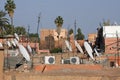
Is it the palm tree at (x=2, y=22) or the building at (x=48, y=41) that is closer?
the palm tree at (x=2, y=22)

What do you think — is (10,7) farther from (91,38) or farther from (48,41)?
(91,38)

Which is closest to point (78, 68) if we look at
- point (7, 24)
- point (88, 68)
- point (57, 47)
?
point (88, 68)

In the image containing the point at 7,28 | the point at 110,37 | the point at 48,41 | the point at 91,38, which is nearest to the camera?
the point at 110,37

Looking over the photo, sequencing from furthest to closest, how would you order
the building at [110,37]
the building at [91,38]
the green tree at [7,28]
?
1. the building at [91,38]
2. the green tree at [7,28]
3. the building at [110,37]

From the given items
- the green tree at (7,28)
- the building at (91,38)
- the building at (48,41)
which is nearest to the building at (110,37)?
the building at (48,41)

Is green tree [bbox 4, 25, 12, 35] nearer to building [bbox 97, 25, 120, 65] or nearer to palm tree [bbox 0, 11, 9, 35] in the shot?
palm tree [bbox 0, 11, 9, 35]

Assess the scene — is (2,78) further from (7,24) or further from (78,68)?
(7,24)

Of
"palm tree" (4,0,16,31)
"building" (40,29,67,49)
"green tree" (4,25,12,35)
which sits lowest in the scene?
"building" (40,29,67,49)

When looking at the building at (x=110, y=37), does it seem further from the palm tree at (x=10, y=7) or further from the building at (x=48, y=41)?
the palm tree at (x=10, y=7)

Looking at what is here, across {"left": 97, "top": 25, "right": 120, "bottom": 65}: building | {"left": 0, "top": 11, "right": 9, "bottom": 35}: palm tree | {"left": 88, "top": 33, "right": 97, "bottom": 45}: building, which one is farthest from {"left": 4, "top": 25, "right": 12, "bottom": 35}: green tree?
{"left": 88, "top": 33, "right": 97, "bottom": 45}: building

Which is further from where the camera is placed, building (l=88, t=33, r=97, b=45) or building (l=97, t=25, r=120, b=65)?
building (l=88, t=33, r=97, b=45)

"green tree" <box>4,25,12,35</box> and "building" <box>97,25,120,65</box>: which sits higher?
"green tree" <box>4,25,12,35</box>

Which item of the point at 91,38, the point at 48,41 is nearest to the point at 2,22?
the point at 48,41

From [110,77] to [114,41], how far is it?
28.4 m
